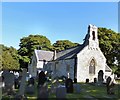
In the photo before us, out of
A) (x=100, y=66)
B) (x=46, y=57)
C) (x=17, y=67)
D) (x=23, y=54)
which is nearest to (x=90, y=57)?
(x=100, y=66)

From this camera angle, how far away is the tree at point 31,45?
74.2 m

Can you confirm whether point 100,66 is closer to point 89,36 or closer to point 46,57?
point 89,36

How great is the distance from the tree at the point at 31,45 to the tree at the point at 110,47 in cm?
2237

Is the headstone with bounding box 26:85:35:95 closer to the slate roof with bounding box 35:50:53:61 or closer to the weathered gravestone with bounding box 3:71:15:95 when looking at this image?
the weathered gravestone with bounding box 3:71:15:95

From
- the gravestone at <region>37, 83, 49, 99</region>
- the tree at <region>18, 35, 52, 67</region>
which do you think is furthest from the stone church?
the tree at <region>18, 35, 52, 67</region>

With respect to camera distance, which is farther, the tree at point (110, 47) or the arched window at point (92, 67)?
the tree at point (110, 47)

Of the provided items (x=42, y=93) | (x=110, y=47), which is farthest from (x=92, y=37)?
(x=42, y=93)

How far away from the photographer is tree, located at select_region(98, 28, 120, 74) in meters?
58.9

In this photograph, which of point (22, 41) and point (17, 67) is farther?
point (22, 41)

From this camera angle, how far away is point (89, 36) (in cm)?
4441

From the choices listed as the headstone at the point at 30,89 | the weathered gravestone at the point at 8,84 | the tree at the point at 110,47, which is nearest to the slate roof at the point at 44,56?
the tree at the point at 110,47

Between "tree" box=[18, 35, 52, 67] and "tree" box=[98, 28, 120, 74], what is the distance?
22.4 metres

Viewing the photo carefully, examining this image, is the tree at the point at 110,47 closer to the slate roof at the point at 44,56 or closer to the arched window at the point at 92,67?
the slate roof at the point at 44,56

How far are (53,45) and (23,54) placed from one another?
17.0 metres
